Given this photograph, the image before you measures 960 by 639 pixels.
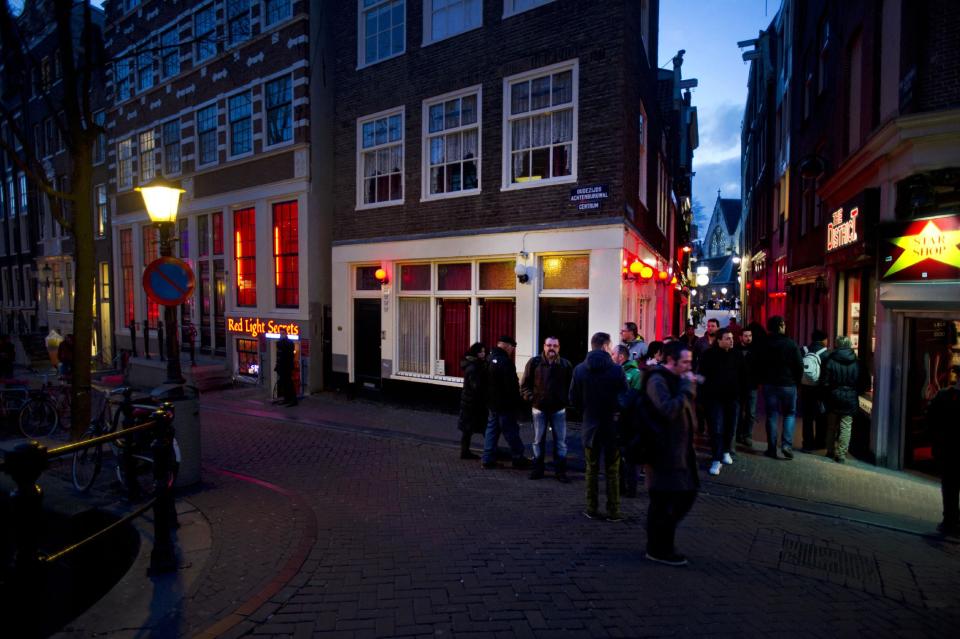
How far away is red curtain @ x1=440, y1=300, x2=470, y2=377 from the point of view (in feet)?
38.1

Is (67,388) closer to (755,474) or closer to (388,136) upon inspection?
(388,136)

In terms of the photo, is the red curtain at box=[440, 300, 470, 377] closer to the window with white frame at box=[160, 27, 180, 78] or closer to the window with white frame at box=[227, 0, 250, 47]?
the window with white frame at box=[227, 0, 250, 47]

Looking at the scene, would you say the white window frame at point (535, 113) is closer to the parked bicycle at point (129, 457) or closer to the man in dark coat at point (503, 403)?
the man in dark coat at point (503, 403)

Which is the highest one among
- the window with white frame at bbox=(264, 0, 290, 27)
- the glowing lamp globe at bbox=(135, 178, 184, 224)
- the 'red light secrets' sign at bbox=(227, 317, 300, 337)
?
the window with white frame at bbox=(264, 0, 290, 27)

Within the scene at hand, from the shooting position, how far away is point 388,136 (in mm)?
12773

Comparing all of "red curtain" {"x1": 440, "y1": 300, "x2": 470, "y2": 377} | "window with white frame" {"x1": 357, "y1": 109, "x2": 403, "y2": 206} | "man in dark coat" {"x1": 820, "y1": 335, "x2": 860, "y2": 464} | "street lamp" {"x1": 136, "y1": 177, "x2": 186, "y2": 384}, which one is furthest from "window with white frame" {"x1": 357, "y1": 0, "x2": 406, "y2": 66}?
"man in dark coat" {"x1": 820, "y1": 335, "x2": 860, "y2": 464}

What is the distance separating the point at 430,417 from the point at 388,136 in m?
6.57

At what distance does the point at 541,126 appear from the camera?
1046 centimetres

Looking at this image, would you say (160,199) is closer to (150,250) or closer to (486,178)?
(486,178)

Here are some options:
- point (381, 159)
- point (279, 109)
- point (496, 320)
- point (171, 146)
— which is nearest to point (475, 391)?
point (496, 320)

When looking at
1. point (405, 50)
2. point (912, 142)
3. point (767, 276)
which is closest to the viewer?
point (912, 142)

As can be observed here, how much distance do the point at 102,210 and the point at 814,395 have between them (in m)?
25.3

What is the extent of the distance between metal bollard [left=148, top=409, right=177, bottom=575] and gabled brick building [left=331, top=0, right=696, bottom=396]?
6.69 meters

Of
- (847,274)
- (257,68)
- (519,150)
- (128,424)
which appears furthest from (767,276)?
(128,424)
